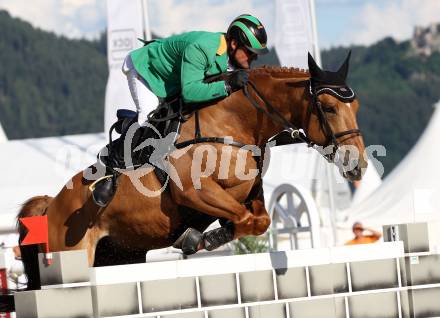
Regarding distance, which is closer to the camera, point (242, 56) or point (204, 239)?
point (204, 239)

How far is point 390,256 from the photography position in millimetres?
5207

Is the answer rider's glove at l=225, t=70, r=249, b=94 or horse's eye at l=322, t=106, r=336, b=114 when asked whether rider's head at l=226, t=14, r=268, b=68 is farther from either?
horse's eye at l=322, t=106, r=336, b=114

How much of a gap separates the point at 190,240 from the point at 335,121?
3.39 feet

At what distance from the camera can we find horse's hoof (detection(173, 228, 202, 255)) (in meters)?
5.36

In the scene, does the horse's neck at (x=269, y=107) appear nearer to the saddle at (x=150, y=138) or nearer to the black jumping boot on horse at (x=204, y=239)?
the saddle at (x=150, y=138)

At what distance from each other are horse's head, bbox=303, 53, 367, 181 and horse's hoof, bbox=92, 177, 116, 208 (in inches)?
46.4

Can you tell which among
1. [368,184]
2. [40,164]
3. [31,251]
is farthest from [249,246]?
[368,184]

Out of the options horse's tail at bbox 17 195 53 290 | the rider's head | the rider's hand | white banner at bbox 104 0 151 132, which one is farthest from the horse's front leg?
white banner at bbox 104 0 151 132

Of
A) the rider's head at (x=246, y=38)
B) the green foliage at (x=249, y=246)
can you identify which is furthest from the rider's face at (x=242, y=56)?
the green foliage at (x=249, y=246)

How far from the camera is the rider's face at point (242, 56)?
5525 mm

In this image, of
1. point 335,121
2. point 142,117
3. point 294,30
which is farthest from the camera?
point 294,30

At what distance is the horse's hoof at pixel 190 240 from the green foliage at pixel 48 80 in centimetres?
6448

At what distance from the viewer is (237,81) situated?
213 inches

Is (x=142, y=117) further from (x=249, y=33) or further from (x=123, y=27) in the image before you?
(x=123, y=27)
